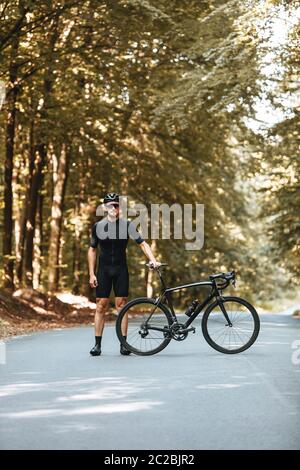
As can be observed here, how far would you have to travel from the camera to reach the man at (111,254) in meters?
11.6

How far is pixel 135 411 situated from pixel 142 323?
4198mm

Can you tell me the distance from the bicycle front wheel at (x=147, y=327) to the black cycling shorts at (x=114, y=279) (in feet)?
1.07

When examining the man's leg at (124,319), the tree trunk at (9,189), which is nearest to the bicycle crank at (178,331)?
the man's leg at (124,319)

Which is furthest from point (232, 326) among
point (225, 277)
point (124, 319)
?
point (124, 319)

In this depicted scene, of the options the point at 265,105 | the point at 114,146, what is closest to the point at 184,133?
the point at 114,146

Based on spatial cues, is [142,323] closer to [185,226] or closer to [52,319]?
[52,319]

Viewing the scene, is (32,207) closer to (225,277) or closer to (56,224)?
(56,224)

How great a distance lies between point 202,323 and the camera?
37.5 feet

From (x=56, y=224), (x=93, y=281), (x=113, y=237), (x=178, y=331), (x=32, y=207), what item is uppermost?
(x=32, y=207)

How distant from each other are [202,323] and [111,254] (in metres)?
1.48

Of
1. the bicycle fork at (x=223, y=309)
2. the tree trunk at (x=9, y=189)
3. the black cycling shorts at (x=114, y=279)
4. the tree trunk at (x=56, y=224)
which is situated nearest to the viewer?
the bicycle fork at (x=223, y=309)

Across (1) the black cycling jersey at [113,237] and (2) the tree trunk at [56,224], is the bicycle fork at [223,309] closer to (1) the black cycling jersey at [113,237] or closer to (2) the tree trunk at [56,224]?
(1) the black cycling jersey at [113,237]

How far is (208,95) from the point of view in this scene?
21.8 metres

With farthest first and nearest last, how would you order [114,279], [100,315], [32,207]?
[32,207] < [100,315] < [114,279]
